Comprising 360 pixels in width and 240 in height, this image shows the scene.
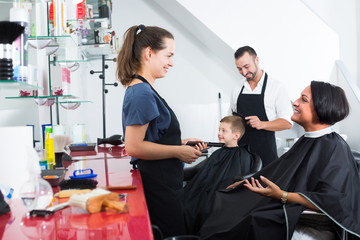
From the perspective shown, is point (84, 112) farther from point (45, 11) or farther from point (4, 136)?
point (4, 136)

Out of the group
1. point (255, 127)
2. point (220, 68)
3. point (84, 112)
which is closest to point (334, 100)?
point (255, 127)

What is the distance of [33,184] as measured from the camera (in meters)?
1.09

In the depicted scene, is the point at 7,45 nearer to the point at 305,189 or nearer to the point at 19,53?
the point at 19,53

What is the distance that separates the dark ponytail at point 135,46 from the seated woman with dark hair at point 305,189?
0.79 m

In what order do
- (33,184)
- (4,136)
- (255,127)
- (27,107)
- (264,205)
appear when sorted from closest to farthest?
(33,184) < (4,136) < (264,205) < (27,107) < (255,127)

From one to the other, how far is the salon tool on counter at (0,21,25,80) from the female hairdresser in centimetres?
46

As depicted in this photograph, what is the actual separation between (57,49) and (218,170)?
1.52 metres

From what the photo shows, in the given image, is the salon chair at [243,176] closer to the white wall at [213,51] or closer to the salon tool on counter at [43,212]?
the white wall at [213,51]

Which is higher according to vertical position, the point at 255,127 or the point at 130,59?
the point at 130,59

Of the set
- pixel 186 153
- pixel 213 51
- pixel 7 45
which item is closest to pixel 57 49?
pixel 7 45

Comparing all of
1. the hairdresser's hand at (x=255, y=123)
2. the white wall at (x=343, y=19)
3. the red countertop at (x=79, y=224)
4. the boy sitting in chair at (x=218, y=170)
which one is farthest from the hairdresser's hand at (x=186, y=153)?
the white wall at (x=343, y=19)

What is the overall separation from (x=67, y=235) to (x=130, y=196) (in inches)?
15.0

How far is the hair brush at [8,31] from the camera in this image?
1312 millimetres

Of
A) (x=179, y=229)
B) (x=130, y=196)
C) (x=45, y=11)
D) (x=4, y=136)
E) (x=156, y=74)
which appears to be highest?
(x=45, y=11)
